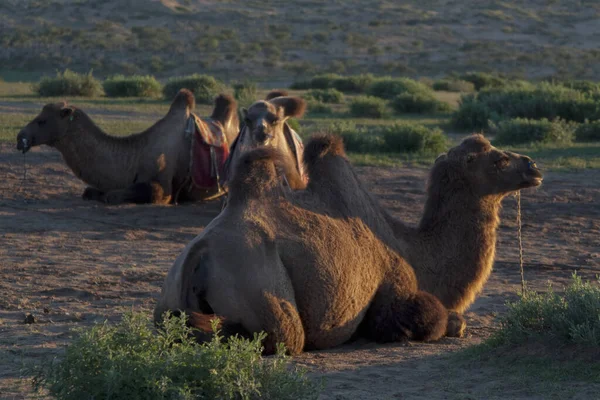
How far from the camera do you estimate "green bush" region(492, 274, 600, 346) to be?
6129 millimetres

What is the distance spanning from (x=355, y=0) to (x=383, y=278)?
68.1m

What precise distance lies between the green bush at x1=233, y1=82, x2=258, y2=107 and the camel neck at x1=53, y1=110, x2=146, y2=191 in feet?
35.0

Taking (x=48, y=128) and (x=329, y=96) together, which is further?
(x=329, y=96)

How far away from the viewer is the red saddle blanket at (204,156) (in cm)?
1308

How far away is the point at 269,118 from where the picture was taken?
452 inches

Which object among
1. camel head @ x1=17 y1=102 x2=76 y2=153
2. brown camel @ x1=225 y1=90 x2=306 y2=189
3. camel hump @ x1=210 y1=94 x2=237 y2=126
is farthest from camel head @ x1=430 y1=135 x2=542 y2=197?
camel head @ x1=17 y1=102 x2=76 y2=153

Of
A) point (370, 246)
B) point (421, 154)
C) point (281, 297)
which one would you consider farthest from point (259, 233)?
point (421, 154)

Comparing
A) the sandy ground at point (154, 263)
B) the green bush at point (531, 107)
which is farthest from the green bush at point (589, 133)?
the sandy ground at point (154, 263)

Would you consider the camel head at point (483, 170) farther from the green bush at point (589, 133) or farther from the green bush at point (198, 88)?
the green bush at point (198, 88)

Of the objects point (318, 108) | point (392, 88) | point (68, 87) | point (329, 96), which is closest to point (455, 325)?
point (318, 108)

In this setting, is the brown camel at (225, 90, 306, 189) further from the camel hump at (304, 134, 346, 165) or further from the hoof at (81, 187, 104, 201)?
the camel hump at (304, 134, 346, 165)

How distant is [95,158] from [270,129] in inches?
113

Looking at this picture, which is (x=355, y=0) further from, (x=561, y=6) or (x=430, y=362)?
(x=430, y=362)

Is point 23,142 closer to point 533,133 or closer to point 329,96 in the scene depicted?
point 533,133
